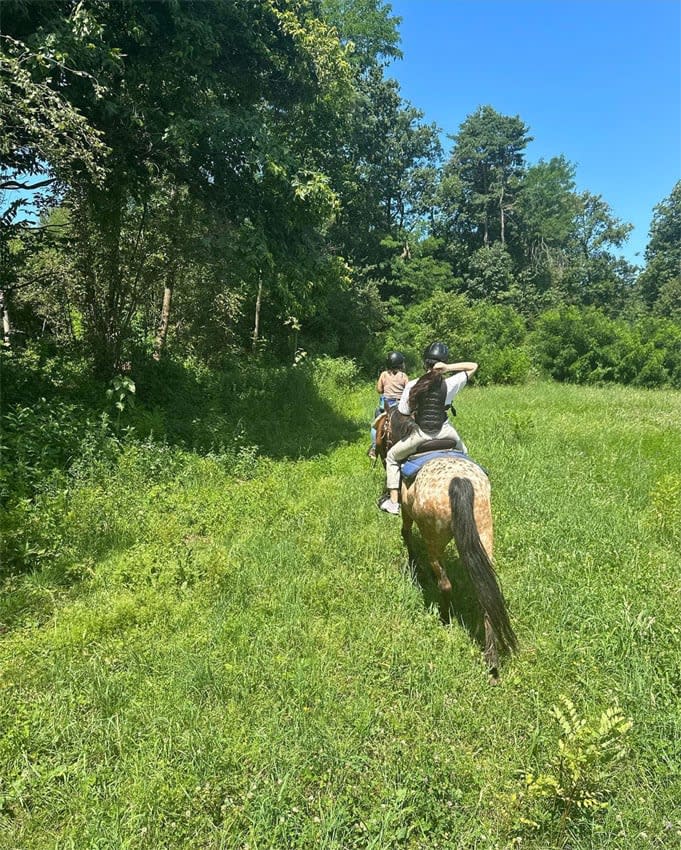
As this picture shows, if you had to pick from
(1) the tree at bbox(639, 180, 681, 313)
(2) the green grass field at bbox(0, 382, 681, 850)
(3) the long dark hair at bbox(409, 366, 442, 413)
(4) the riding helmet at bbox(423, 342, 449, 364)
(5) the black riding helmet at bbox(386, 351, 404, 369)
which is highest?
(1) the tree at bbox(639, 180, 681, 313)

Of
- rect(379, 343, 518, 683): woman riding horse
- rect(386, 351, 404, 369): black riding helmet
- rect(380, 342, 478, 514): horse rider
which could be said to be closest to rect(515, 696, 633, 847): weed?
rect(379, 343, 518, 683): woman riding horse

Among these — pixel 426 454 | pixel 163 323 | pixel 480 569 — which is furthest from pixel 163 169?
pixel 480 569

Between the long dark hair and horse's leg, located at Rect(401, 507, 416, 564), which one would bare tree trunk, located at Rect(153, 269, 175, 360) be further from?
horse's leg, located at Rect(401, 507, 416, 564)

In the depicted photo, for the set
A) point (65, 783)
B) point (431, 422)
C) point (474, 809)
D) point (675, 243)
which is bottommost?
point (65, 783)

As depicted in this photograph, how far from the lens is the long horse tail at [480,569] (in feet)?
9.92

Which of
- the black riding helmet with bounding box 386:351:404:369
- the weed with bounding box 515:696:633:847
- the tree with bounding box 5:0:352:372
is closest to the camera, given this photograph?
the weed with bounding box 515:696:633:847

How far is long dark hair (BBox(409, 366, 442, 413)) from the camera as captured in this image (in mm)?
4121

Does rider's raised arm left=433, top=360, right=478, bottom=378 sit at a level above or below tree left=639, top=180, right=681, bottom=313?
below

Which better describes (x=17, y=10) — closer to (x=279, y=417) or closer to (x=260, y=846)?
(x=279, y=417)

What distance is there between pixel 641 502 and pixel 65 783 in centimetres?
602

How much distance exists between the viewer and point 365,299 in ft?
71.6

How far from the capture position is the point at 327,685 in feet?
9.38

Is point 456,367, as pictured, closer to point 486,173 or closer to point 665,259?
point 486,173

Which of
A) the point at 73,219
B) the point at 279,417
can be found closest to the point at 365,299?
the point at 279,417
